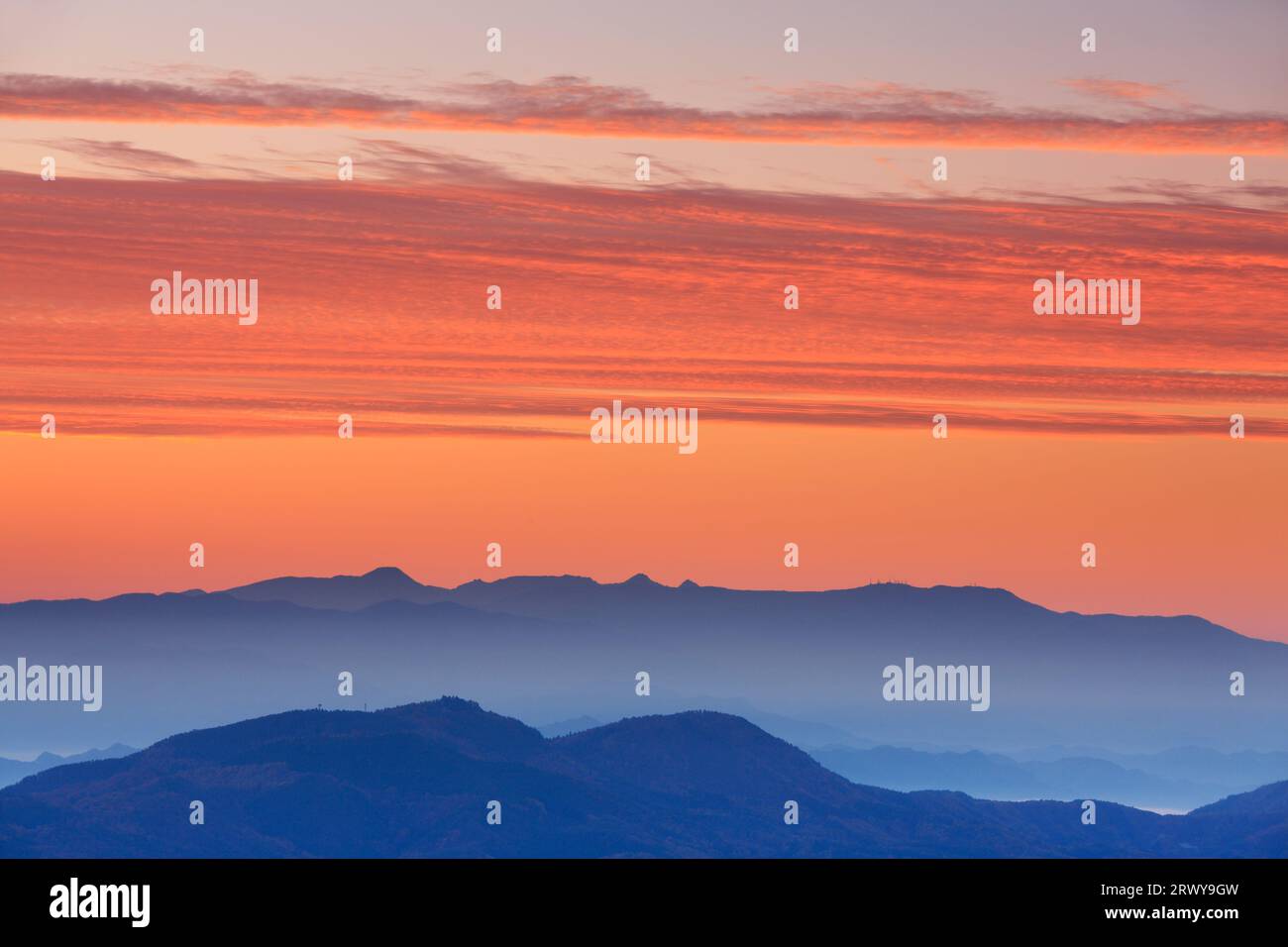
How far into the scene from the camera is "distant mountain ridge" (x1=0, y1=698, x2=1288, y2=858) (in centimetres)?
7450

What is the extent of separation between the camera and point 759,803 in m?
83.9

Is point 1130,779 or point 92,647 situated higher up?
point 92,647

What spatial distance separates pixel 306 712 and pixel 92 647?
68.5 ft

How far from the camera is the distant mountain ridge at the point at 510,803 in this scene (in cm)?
7450

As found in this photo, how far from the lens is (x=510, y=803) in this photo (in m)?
79.9
